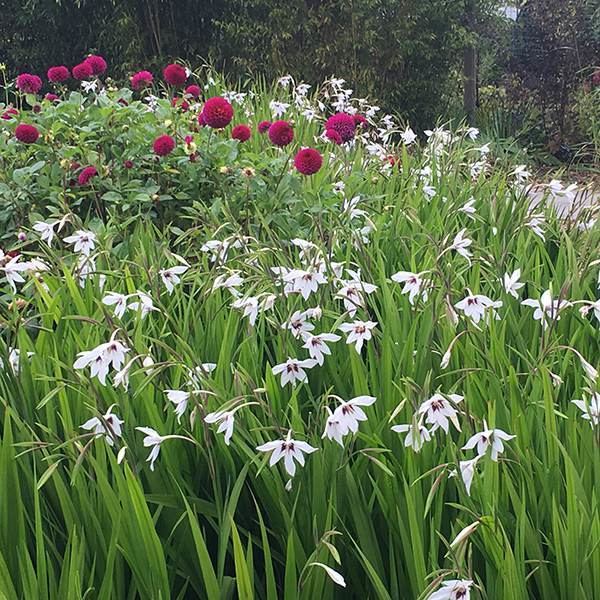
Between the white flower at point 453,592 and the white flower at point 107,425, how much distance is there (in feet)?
1.64

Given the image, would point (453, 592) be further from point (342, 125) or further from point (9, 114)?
point (9, 114)

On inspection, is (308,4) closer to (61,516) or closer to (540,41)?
(540,41)

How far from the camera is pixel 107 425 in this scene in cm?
112

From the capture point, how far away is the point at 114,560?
1.02 m

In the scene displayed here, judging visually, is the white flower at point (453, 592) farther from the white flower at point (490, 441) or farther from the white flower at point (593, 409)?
the white flower at point (593, 409)

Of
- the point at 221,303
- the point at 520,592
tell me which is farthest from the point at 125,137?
the point at 520,592

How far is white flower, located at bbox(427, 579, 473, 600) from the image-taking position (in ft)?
2.73

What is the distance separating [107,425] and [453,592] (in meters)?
0.52

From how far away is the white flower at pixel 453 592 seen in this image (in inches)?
32.8

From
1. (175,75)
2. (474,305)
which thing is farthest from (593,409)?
(175,75)

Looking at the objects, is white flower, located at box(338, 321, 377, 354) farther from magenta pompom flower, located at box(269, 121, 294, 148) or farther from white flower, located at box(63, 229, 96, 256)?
magenta pompom flower, located at box(269, 121, 294, 148)

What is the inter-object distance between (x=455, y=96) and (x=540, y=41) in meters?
1.37

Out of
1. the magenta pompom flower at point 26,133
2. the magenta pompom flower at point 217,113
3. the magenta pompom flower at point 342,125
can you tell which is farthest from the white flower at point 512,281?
the magenta pompom flower at point 26,133

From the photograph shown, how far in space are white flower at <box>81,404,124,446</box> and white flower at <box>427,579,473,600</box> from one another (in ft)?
1.64
